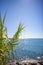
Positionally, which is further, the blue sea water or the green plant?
the blue sea water

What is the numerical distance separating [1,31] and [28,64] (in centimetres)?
149

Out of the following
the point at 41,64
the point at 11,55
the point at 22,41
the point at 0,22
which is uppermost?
the point at 0,22

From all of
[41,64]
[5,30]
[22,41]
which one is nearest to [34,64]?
[41,64]

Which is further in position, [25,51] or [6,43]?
[25,51]

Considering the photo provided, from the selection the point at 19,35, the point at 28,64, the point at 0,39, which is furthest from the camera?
the point at 28,64

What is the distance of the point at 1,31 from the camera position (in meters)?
1.97

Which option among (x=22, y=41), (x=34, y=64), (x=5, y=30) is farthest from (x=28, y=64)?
(x=5, y=30)

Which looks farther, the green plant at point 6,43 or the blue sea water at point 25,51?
the blue sea water at point 25,51

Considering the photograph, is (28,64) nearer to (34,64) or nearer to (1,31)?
(34,64)

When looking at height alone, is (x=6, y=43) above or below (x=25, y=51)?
above

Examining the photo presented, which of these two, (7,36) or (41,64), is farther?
(41,64)

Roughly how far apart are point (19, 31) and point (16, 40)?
10 cm

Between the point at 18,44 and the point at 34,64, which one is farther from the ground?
the point at 18,44

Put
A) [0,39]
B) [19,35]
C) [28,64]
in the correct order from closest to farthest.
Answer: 1. [0,39]
2. [19,35]
3. [28,64]
